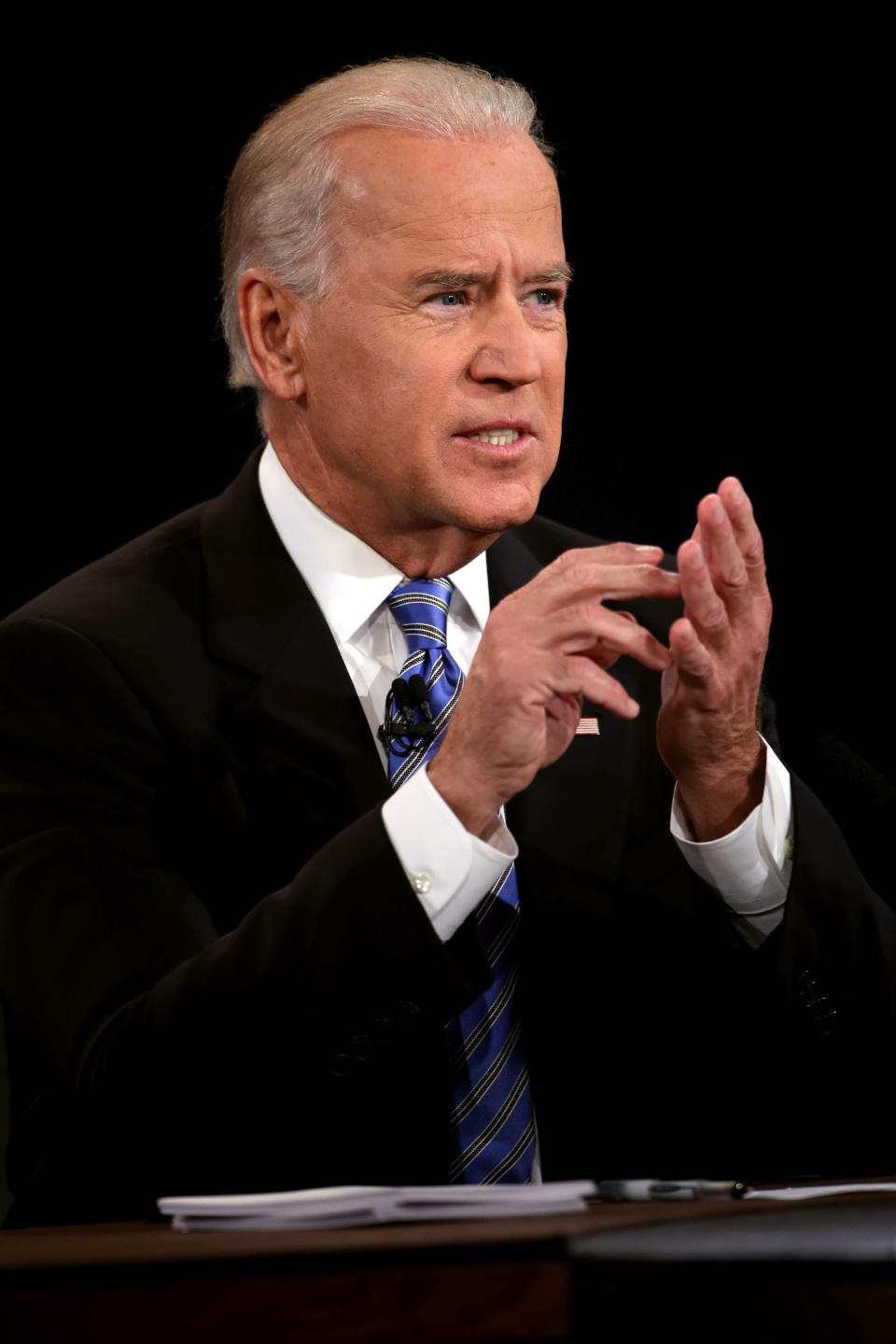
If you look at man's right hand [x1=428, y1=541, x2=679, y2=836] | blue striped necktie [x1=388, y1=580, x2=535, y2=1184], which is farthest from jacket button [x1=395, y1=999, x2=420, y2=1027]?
blue striped necktie [x1=388, y1=580, x2=535, y2=1184]

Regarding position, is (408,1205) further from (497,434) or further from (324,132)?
(324,132)

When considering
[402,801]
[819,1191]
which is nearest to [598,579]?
[402,801]

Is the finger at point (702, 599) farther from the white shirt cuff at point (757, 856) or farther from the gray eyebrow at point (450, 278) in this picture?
the gray eyebrow at point (450, 278)

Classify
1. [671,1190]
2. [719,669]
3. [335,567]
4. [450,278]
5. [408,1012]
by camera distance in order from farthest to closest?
[335,567] → [450,278] → [719,669] → [408,1012] → [671,1190]

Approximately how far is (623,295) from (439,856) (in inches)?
54.6

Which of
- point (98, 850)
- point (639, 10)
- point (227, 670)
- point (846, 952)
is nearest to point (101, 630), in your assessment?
point (227, 670)

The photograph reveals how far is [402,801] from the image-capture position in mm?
1586

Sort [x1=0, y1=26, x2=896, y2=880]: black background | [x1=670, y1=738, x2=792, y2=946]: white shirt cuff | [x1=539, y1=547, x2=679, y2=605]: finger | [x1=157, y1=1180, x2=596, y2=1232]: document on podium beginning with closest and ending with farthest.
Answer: [x1=157, y1=1180, x2=596, y2=1232]: document on podium, [x1=539, y1=547, x2=679, y2=605]: finger, [x1=670, y1=738, x2=792, y2=946]: white shirt cuff, [x1=0, y1=26, x2=896, y2=880]: black background

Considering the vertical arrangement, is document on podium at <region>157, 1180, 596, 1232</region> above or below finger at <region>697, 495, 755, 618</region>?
below

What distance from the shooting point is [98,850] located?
1.82m

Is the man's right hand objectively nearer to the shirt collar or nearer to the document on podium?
the shirt collar

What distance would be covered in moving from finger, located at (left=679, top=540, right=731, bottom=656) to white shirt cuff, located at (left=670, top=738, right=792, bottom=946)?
19 cm

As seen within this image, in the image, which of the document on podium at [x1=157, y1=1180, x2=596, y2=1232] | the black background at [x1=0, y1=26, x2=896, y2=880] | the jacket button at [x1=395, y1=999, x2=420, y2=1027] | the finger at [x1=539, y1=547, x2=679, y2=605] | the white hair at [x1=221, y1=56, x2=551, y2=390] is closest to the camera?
the document on podium at [x1=157, y1=1180, x2=596, y2=1232]

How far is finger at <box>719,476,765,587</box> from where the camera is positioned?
1.67 metres
